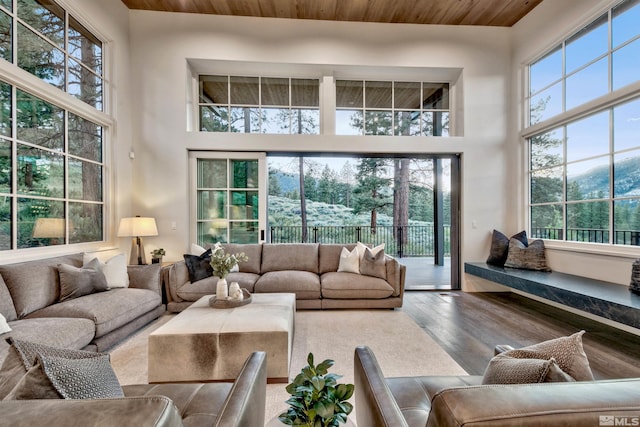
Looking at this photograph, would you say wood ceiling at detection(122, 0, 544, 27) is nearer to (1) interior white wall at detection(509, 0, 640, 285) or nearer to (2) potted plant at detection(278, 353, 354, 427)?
(1) interior white wall at detection(509, 0, 640, 285)

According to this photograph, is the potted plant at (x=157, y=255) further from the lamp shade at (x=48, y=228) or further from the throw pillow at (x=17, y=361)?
Answer: the throw pillow at (x=17, y=361)

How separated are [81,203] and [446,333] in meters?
4.66

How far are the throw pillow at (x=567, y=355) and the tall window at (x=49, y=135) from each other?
4062mm

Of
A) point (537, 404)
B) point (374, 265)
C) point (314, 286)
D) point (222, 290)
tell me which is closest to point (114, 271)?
point (222, 290)

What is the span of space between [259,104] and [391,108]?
2.29m

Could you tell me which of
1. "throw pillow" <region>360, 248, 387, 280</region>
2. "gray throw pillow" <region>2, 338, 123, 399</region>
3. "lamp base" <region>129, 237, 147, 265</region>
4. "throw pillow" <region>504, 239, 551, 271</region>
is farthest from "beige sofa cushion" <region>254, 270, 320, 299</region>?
"throw pillow" <region>504, 239, 551, 271</region>

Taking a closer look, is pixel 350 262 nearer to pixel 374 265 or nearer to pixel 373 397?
pixel 374 265

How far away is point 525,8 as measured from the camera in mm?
4422

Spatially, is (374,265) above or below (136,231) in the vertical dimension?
below

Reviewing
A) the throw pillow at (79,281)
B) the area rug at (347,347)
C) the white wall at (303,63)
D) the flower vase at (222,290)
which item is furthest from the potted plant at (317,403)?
the white wall at (303,63)

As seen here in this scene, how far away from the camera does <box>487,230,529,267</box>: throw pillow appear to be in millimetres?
4492

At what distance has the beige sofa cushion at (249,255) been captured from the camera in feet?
13.7

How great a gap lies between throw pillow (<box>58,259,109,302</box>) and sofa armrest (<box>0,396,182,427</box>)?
2708 millimetres

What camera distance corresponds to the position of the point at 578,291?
2.95m
